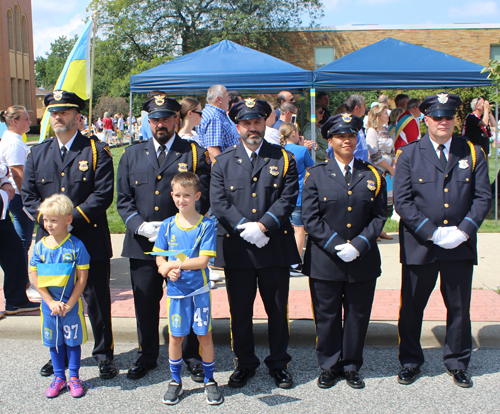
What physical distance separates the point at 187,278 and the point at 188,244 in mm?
236

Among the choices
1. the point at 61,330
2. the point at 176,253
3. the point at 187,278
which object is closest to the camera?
the point at 176,253

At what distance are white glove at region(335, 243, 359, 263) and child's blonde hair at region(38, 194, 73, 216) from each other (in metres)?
1.92

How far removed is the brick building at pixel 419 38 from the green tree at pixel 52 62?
69.9m

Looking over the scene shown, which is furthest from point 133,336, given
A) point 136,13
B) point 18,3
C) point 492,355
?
point 18,3

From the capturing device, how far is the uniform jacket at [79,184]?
12.8 ft

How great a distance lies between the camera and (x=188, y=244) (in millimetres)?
3576

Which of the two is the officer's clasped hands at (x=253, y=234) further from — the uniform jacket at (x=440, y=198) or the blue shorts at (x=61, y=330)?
the blue shorts at (x=61, y=330)

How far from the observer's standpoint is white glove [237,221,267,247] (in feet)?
11.8

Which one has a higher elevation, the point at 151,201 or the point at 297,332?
the point at 151,201

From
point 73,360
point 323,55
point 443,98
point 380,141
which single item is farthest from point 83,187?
point 323,55

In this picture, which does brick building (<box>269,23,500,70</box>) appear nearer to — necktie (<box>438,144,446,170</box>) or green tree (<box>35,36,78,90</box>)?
necktie (<box>438,144,446,170</box>)

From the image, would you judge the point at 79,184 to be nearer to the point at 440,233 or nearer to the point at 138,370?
the point at 138,370

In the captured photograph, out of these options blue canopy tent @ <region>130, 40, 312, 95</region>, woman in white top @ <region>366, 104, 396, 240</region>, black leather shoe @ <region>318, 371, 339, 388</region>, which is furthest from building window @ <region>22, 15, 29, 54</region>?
black leather shoe @ <region>318, 371, 339, 388</region>

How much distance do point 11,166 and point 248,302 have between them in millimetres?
3139
